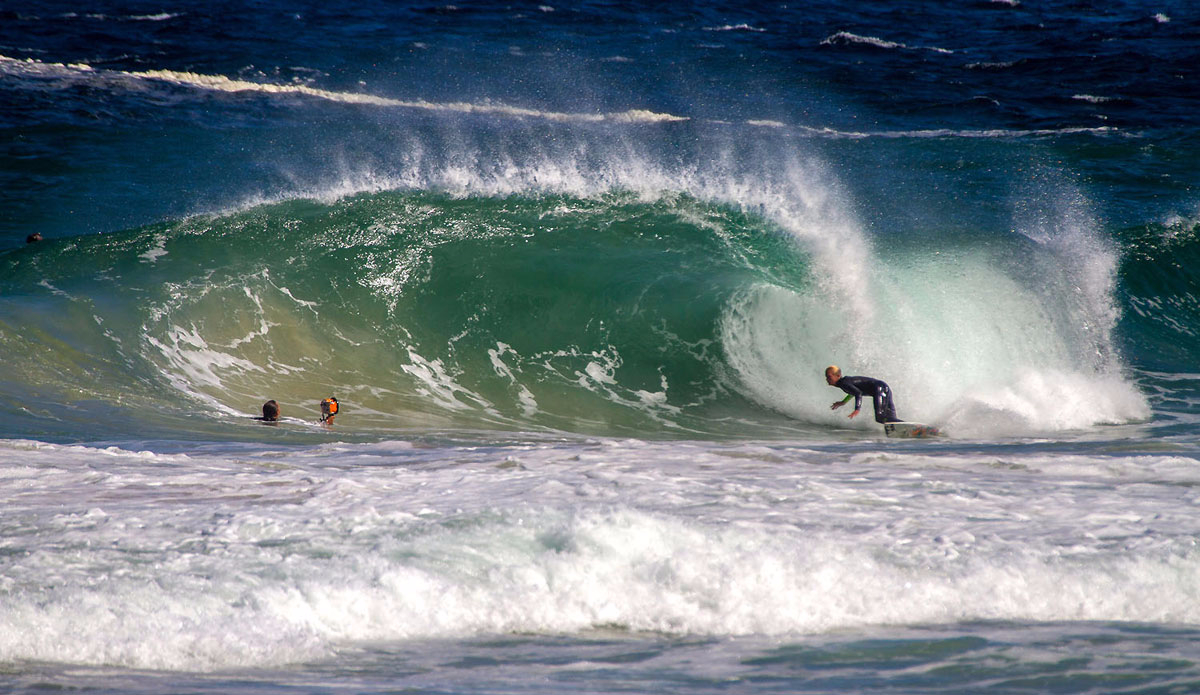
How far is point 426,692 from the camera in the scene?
3.48 m

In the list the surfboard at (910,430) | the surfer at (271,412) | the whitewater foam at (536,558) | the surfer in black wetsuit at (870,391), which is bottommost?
the whitewater foam at (536,558)

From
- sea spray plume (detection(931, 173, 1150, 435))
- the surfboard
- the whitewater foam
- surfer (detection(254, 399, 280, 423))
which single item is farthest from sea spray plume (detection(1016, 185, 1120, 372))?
surfer (detection(254, 399, 280, 423))

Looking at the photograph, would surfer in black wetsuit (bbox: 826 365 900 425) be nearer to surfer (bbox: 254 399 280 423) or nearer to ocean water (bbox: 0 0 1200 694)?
ocean water (bbox: 0 0 1200 694)

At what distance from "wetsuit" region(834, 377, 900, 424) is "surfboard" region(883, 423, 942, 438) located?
68mm

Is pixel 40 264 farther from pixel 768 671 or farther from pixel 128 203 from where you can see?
pixel 768 671

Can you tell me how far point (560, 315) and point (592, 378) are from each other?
131cm

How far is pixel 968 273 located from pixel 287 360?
862 centimetres

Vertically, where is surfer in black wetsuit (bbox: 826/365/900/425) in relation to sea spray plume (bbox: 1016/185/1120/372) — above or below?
below

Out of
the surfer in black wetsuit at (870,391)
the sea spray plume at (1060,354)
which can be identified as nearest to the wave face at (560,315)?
the sea spray plume at (1060,354)

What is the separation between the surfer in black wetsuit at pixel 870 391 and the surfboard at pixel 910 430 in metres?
0.07

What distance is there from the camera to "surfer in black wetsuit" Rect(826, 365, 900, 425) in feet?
31.6

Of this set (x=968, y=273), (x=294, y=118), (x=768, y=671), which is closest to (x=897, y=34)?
(x=294, y=118)

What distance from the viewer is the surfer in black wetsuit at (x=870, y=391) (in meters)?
9.63

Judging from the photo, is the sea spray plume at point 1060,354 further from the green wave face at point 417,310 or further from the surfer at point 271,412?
the surfer at point 271,412
